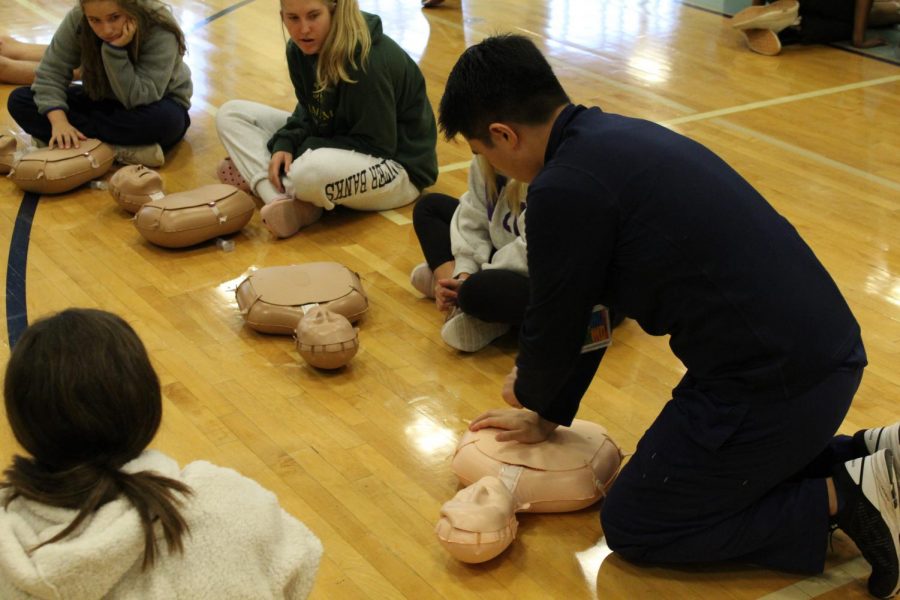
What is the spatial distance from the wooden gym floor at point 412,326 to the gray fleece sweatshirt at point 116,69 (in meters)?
0.28

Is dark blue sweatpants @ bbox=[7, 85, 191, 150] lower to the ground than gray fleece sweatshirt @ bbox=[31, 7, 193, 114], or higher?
lower

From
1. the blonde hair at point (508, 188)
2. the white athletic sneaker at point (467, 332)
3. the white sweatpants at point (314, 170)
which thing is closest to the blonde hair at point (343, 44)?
the white sweatpants at point (314, 170)

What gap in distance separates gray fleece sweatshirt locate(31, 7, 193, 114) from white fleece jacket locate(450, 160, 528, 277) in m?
1.45

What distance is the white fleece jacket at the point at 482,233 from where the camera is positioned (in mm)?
2662

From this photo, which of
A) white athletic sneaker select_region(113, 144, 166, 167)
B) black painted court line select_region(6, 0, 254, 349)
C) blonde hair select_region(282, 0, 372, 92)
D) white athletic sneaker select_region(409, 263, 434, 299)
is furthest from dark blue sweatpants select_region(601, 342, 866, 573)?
white athletic sneaker select_region(113, 144, 166, 167)

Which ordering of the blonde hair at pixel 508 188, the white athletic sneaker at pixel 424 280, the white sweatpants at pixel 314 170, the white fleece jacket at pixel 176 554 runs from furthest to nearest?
the white sweatpants at pixel 314 170, the white athletic sneaker at pixel 424 280, the blonde hair at pixel 508 188, the white fleece jacket at pixel 176 554

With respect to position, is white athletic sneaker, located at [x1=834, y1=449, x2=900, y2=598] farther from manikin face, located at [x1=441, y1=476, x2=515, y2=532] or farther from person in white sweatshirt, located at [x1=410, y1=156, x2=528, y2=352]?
person in white sweatshirt, located at [x1=410, y1=156, x2=528, y2=352]

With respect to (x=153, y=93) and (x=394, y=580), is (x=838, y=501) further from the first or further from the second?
(x=153, y=93)

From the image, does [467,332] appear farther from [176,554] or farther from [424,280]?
[176,554]

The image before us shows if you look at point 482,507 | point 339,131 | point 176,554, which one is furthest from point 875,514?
point 339,131

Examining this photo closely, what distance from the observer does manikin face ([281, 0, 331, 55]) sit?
3.16 metres

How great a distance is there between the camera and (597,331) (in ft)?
6.48

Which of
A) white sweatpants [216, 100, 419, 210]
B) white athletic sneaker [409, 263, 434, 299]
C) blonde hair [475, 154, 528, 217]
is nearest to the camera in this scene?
blonde hair [475, 154, 528, 217]

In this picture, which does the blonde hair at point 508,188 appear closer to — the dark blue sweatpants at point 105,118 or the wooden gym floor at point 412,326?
the wooden gym floor at point 412,326
